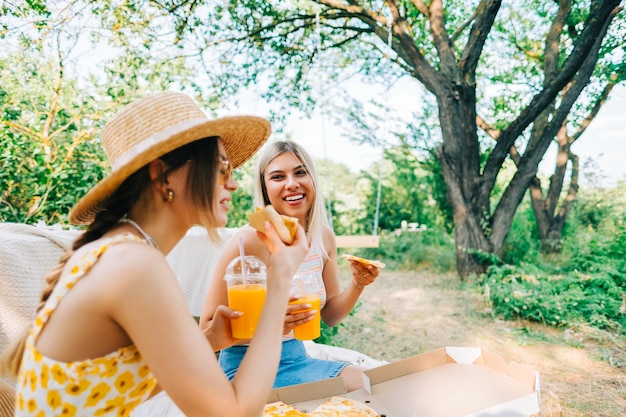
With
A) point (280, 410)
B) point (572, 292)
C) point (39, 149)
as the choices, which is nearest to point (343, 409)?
point (280, 410)

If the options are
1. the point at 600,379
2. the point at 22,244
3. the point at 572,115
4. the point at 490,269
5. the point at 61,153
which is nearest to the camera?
the point at 22,244

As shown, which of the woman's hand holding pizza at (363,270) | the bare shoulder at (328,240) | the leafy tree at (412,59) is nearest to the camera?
the woman's hand holding pizza at (363,270)

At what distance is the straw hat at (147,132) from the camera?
99 cm

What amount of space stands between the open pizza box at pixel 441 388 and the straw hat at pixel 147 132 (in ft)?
2.56

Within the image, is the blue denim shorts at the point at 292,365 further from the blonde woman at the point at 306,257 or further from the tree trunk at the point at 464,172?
the tree trunk at the point at 464,172

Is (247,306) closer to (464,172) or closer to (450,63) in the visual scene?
(464,172)

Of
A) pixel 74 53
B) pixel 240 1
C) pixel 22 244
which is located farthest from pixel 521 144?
pixel 22 244

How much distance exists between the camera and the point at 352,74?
808cm

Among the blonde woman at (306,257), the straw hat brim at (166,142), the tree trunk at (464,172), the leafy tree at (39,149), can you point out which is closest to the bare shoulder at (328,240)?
the blonde woman at (306,257)

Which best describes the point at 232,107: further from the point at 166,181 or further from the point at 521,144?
the point at 166,181

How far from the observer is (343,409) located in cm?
135

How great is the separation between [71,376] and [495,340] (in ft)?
12.9

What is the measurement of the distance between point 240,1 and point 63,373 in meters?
6.38

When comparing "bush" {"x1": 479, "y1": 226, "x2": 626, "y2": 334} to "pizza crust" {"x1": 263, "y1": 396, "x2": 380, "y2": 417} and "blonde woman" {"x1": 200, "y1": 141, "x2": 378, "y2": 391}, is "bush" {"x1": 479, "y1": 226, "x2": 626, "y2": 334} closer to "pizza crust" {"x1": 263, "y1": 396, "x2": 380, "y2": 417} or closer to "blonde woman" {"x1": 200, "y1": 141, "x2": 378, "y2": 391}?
"blonde woman" {"x1": 200, "y1": 141, "x2": 378, "y2": 391}
